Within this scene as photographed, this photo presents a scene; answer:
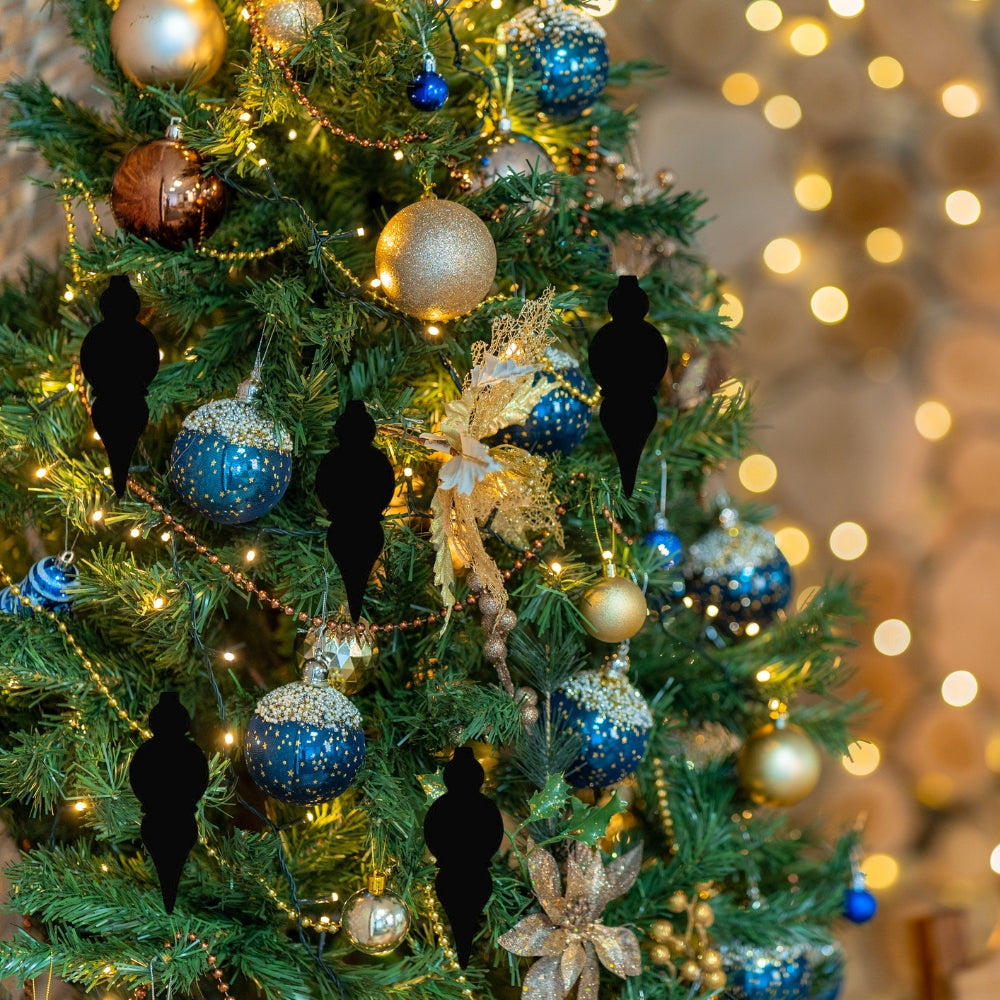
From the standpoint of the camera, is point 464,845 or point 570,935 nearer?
point 464,845

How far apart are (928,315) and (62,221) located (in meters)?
1.03

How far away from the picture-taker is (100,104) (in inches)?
42.4

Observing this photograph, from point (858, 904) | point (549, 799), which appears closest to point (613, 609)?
point (549, 799)

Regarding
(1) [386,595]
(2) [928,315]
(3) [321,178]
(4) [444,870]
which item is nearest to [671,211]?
(3) [321,178]

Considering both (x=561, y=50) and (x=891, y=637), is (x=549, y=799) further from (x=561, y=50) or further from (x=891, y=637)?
(x=891, y=637)

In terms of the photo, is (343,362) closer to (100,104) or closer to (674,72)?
(100,104)

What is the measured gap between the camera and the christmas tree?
0.65 metres

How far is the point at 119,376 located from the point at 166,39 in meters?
0.25

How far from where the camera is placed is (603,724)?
29.3 inches

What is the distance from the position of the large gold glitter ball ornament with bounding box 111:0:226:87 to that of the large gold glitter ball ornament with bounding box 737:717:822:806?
28.0 inches

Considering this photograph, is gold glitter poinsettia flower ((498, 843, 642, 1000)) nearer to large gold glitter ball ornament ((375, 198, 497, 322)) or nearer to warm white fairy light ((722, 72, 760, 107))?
large gold glitter ball ornament ((375, 198, 497, 322))

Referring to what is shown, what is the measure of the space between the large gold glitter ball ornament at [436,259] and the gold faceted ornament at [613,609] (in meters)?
0.21

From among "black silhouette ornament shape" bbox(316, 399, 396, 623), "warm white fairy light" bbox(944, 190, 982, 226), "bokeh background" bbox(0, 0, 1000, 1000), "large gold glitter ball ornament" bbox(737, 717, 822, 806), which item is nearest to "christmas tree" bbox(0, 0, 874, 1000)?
"black silhouette ornament shape" bbox(316, 399, 396, 623)

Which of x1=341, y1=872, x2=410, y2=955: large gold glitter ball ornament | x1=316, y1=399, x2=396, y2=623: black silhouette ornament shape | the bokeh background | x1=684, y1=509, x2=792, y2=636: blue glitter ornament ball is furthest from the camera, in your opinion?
the bokeh background
